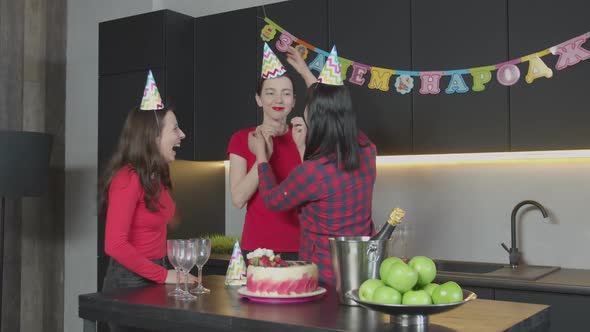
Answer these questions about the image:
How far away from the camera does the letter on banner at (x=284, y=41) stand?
374 centimetres

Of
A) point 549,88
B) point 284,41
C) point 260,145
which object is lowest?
point 260,145

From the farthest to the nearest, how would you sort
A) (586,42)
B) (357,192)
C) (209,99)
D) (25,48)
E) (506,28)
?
(25,48)
(209,99)
(506,28)
(586,42)
(357,192)

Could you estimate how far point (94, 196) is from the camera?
4.68 metres

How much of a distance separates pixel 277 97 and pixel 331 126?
2.07 feet

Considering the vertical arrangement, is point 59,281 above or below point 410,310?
below

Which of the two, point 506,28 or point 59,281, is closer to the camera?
point 506,28

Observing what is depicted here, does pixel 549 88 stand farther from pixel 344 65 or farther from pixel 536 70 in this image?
pixel 344 65

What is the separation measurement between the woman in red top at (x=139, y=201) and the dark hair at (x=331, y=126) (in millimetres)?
543

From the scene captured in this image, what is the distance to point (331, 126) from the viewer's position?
2.26 meters

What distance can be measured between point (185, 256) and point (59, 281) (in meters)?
3.12

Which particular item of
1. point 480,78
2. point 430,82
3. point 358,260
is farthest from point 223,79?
point 358,260

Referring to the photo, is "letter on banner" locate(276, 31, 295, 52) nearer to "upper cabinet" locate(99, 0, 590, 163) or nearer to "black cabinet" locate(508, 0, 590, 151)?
"upper cabinet" locate(99, 0, 590, 163)

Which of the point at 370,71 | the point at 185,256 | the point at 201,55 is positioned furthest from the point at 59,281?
the point at 185,256

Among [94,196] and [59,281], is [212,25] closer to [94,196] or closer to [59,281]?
[94,196]
